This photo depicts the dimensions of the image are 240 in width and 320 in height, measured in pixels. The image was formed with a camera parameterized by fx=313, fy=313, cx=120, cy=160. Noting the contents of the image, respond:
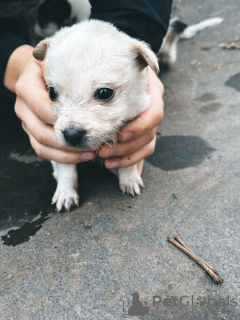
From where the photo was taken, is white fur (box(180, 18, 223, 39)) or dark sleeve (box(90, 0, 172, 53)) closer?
dark sleeve (box(90, 0, 172, 53))

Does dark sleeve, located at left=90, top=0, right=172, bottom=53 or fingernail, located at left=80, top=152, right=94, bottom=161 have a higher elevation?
dark sleeve, located at left=90, top=0, right=172, bottom=53

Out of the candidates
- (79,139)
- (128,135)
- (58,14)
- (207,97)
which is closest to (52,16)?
(58,14)

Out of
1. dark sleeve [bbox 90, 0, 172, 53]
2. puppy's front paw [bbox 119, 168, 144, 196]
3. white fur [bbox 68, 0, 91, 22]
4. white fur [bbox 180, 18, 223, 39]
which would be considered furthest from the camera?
white fur [bbox 180, 18, 223, 39]

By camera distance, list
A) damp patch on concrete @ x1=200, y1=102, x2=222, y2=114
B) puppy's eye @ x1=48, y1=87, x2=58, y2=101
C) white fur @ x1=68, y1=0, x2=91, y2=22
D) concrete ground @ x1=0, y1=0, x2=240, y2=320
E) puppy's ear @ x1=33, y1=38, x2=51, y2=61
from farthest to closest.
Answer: white fur @ x1=68, y1=0, x2=91, y2=22 → damp patch on concrete @ x1=200, y1=102, x2=222, y2=114 → puppy's ear @ x1=33, y1=38, x2=51, y2=61 → puppy's eye @ x1=48, y1=87, x2=58, y2=101 → concrete ground @ x1=0, y1=0, x2=240, y2=320

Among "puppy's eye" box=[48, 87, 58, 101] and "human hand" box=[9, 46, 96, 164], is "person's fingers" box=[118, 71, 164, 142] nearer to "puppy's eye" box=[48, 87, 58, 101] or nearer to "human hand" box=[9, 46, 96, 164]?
"human hand" box=[9, 46, 96, 164]

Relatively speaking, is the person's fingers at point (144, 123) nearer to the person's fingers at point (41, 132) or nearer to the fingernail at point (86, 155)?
the fingernail at point (86, 155)

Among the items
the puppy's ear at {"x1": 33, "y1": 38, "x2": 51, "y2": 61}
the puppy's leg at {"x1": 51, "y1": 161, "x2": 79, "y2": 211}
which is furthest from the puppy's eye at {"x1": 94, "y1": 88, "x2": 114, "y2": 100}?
the puppy's leg at {"x1": 51, "y1": 161, "x2": 79, "y2": 211}

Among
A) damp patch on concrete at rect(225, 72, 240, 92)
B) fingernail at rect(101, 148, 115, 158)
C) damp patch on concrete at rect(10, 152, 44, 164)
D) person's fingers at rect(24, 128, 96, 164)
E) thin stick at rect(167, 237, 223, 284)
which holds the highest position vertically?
fingernail at rect(101, 148, 115, 158)
